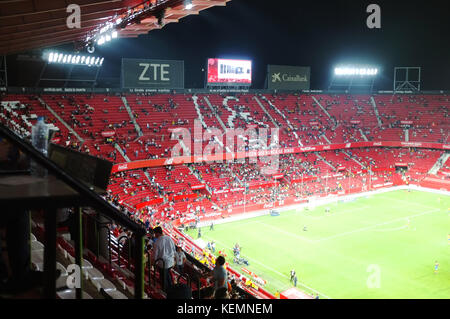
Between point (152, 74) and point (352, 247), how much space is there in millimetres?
32164

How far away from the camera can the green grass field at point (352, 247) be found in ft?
85.6

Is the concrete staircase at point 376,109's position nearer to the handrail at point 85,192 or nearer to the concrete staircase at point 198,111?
Result: the concrete staircase at point 198,111

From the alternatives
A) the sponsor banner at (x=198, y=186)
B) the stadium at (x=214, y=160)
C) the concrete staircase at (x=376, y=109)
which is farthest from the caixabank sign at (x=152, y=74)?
the concrete staircase at (x=376, y=109)

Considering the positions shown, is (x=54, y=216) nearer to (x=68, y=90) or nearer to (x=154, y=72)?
(x=68, y=90)

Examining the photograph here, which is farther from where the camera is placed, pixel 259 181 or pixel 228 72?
pixel 228 72

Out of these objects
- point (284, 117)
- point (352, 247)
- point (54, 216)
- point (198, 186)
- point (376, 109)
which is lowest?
point (352, 247)

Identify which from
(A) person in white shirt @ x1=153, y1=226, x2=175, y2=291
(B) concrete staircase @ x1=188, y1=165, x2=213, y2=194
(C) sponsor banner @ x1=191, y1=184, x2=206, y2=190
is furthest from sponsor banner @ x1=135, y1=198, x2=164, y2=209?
(A) person in white shirt @ x1=153, y1=226, x2=175, y2=291

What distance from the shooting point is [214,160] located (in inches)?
1929

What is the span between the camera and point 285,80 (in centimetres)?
6444

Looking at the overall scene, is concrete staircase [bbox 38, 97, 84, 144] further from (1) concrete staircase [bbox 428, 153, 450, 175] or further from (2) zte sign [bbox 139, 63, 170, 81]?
(1) concrete staircase [bbox 428, 153, 450, 175]

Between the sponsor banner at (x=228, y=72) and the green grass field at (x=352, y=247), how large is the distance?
23174 mm

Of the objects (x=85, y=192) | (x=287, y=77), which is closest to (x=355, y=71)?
(x=287, y=77)
